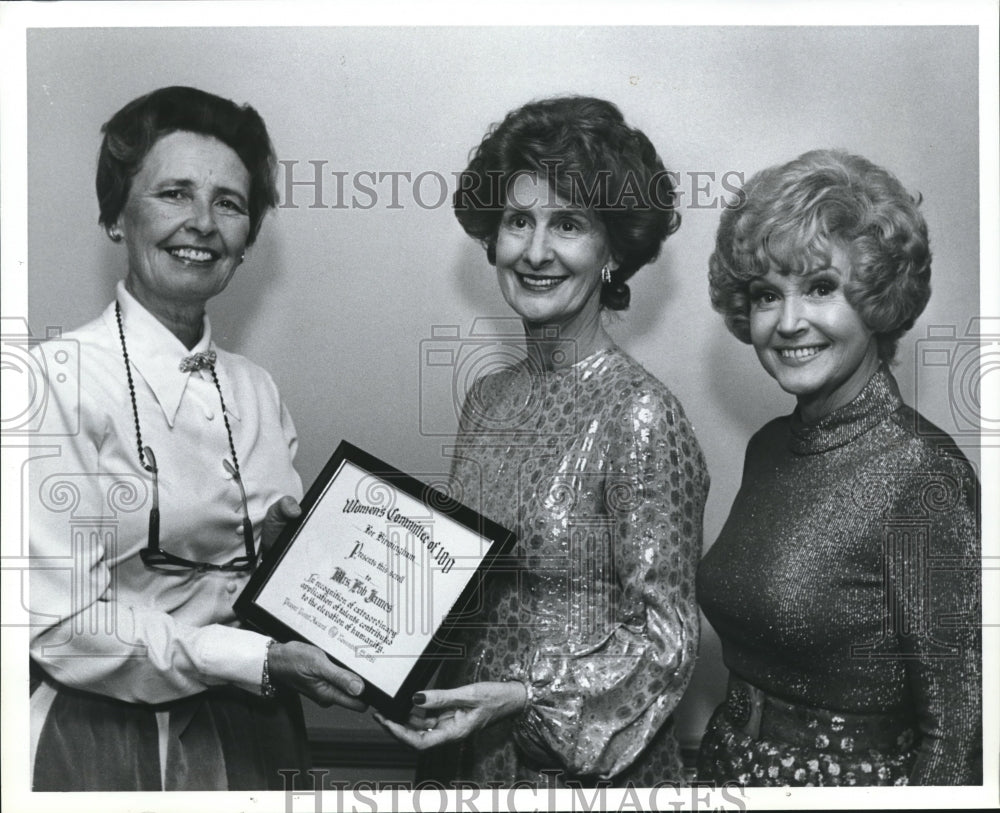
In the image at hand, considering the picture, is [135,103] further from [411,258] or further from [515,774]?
[515,774]

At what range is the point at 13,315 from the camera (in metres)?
1.92

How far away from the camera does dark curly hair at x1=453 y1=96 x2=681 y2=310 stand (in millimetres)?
1864

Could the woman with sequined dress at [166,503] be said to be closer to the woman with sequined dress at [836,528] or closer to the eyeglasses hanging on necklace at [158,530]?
the eyeglasses hanging on necklace at [158,530]

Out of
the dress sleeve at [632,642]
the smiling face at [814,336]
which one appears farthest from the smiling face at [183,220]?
the smiling face at [814,336]

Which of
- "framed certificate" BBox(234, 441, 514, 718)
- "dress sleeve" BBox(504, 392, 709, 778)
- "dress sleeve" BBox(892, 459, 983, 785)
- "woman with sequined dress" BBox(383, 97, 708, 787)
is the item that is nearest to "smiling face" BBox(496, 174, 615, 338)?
"woman with sequined dress" BBox(383, 97, 708, 787)

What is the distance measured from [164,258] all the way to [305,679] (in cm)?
74

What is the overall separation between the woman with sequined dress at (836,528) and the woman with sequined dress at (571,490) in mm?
110

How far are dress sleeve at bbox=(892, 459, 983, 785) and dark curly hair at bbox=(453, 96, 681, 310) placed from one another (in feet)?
1.99

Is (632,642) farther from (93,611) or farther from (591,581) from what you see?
(93,611)

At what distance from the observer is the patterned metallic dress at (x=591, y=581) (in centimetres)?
178

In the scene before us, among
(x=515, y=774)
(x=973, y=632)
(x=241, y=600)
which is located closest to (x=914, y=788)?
(x=973, y=632)

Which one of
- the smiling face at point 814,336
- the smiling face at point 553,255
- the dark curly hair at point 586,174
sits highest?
the dark curly hair at point 586,174

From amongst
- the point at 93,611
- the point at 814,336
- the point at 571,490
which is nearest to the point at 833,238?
the point at 814,336

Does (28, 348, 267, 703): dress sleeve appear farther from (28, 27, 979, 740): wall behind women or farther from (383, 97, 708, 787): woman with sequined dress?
(383, 97, 708, 787): woman with sequined dress
